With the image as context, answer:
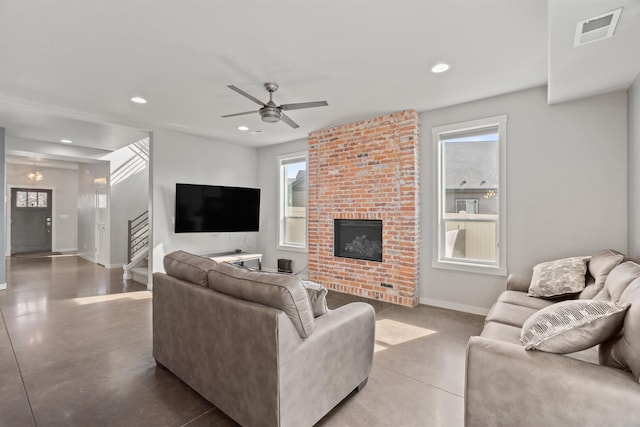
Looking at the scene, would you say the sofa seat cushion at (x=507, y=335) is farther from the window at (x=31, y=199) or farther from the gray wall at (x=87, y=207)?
the window at (x=31, y=199)

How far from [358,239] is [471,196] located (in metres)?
1.72

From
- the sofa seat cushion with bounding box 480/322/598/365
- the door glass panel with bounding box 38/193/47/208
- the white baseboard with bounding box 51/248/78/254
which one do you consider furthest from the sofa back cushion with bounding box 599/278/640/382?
the door glass panel with bounding box 38/193/47/208

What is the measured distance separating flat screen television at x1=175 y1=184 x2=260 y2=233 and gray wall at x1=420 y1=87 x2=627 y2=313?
3746 mm

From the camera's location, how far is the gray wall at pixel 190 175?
199 inches

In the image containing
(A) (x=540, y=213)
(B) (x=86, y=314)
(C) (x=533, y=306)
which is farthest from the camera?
(B) (x=86, y=314)

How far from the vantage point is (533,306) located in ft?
8.50

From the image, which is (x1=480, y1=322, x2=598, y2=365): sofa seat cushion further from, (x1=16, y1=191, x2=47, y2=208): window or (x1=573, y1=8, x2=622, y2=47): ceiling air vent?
(x1=16, y1=191, x2=47, y2=208): window

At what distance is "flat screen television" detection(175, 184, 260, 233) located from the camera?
5035mm

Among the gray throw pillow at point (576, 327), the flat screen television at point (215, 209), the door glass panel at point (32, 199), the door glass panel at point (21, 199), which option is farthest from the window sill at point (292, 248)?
the door glass panel at point (21, 199)

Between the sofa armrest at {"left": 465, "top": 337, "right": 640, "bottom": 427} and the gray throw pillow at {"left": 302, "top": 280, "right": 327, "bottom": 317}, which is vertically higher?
the gray throw pillow at {"left": 302, "top": 280, "right": 327, "bottom": 317}

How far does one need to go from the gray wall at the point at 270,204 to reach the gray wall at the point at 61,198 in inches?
272

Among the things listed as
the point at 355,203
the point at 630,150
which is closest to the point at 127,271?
the point at 355,203

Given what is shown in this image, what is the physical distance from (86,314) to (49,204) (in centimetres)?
748

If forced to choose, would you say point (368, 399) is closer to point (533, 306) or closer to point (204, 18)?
point (533, 306)
